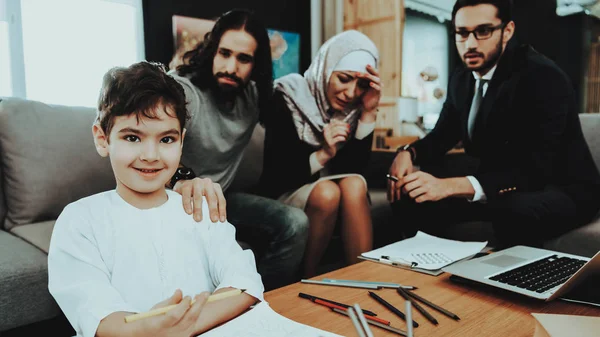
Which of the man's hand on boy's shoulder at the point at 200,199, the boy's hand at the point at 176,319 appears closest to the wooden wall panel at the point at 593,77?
the man's hand on boy's shoulder at the point at 200,199

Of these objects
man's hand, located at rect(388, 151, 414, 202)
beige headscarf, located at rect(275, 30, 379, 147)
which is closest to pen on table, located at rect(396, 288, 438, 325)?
man's hand, located at rect(388, 151, 414, 202)

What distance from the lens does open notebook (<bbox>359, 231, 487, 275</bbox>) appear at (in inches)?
40.4

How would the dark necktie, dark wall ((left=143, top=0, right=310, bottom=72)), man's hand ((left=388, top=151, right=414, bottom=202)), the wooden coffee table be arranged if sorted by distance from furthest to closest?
dark wall ((left=143, top=0, right=310, bottom=72)) → the dark necktie → man's hand ((left=388, top=151, right=414, bottom=202)) → the wooden coffee table

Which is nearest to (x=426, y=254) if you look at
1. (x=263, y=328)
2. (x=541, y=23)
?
(x=263, y=328)

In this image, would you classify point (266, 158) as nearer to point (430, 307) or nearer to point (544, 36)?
point (430, 307)

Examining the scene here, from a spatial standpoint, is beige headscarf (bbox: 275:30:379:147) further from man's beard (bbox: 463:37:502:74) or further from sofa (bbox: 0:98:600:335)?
sofa (bbox: 0:98:600:335)

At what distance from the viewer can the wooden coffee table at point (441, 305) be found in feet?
2.42

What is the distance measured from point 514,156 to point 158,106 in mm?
1275

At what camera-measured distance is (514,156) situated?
63.7 inches

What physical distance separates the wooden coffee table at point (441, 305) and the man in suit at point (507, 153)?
598mm

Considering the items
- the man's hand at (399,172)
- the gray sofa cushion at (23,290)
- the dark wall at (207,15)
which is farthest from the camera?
the dark wall at (207,15)

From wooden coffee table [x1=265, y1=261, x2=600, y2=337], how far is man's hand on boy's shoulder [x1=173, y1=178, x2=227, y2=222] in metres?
0.19

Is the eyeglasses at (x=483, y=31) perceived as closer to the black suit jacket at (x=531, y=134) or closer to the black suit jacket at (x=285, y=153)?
the black suit jacket at (x=531, y=134)

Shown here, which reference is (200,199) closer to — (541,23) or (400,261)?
(400,261)
